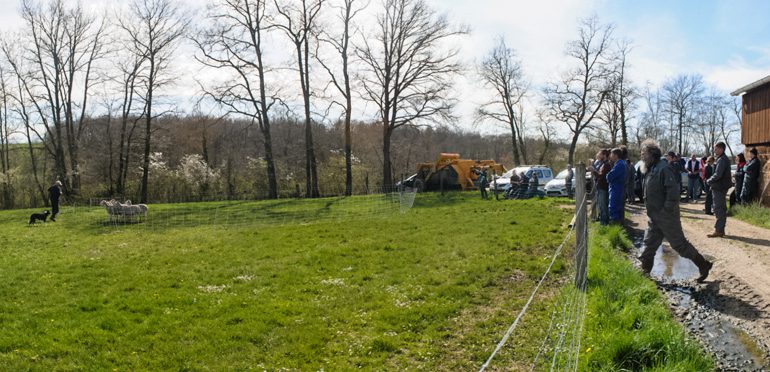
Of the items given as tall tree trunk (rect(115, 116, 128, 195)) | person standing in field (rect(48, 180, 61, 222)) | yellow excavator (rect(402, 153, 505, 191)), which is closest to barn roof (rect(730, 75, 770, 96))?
yellow excavator (rect(402, 153, 505, 191))

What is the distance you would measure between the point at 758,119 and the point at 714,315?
12.9 m

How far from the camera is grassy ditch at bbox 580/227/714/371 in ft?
14.2

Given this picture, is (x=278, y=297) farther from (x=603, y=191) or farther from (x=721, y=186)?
(x=721, y=186)

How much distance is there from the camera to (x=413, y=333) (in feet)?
17.9

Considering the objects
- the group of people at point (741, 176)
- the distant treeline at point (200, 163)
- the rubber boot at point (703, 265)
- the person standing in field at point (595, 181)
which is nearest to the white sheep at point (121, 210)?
the person standing in field at point (595, 181)

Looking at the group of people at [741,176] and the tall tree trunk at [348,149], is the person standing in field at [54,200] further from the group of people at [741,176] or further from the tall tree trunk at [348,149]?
the group of people at [741,176]

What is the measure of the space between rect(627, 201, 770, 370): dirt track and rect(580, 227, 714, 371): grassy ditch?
12.9 inches

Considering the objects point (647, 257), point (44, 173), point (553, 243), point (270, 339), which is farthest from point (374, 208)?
point (44, 173)

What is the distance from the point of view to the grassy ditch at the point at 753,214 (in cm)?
1120

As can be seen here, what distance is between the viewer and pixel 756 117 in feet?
51.2

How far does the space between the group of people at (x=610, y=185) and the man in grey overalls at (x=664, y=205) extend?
375 cm

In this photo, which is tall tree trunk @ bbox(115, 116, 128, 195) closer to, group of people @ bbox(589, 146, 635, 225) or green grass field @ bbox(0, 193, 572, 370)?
green grass field @ bbox(0, 193, 572, 370)

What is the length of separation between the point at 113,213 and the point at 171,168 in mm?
23445

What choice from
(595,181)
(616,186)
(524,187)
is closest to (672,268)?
(616,186)
